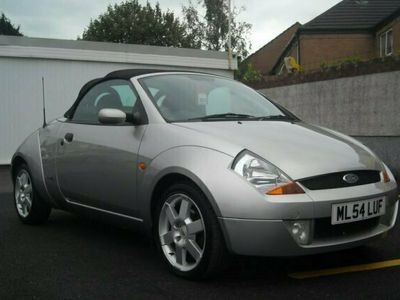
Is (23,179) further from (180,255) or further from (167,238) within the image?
(180,255)

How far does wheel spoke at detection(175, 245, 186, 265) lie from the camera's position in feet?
11.7

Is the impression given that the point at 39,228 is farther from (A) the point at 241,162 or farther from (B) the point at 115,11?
(B) the point at 115,11

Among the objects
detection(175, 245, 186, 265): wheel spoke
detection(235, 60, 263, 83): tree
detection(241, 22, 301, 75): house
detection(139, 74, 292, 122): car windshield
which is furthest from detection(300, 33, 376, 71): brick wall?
detection(175, 245, 186, 265): wheel spoke

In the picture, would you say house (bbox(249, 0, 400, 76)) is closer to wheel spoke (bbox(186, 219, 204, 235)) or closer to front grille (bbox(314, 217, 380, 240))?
front grille (bbox(314, 217, 380, 240))

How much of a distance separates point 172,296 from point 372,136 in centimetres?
741

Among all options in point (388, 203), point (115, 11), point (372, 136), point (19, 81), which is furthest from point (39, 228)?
point (115, 11)

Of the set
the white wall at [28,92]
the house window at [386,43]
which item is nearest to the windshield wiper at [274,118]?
the white wall at [28,92]

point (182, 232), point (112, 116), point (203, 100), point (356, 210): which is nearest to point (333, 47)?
point (203, 100)

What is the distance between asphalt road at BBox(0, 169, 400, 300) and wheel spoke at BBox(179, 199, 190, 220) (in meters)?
0.44

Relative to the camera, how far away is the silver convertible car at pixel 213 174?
3217 mm

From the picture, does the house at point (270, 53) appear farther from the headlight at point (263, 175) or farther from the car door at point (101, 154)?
the headlight at point (263, 175)

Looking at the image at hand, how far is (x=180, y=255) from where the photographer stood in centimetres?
357

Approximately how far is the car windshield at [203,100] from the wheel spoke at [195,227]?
881 millimetres

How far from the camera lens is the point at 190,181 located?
11.4ft
